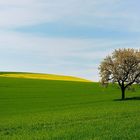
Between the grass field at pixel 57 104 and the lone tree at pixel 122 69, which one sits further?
the lone tree at pixel 122 69

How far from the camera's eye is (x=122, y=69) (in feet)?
272

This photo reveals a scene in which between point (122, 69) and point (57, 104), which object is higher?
point (122, 69)

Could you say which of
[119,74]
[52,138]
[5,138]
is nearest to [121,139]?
[52,138]

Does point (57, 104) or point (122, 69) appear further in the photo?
point (122, 69)

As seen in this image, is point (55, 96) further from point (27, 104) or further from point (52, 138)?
point (52, 138)

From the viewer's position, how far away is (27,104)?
222 ft

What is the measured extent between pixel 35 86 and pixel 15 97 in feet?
73.7

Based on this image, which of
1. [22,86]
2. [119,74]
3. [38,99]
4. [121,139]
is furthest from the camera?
[22,86]

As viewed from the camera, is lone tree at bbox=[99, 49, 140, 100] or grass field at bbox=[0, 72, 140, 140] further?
lone tree at bbox=[99, 49, 140, 100]

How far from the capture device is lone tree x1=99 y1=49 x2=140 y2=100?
8262cm

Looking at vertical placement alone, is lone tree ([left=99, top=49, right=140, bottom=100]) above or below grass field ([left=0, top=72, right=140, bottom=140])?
above

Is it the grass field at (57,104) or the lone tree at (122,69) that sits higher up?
the lone tree at (122,69)

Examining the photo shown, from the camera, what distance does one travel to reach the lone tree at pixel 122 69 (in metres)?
82.6

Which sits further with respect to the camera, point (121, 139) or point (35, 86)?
point (35, 86)
